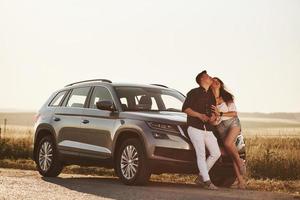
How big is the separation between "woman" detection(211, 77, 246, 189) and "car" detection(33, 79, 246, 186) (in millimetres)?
192

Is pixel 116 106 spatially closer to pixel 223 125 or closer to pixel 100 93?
pixel 100 93

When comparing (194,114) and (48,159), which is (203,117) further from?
(48,159)

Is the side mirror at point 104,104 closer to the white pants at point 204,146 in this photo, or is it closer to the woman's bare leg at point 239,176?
the white pants at point 204,146

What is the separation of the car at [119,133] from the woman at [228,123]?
0.63 feet

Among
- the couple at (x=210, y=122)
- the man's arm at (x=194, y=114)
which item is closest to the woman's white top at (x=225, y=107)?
the couple at (x=210, y=122)

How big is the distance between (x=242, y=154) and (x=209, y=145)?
0.96m

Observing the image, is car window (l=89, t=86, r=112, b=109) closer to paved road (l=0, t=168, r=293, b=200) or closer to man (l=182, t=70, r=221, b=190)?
paved road (l=0, t=168, r=293, b=200)

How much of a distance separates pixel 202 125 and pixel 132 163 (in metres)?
1.42

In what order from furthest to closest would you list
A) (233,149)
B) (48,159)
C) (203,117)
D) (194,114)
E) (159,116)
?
(48,159)
(233,149)
(159,116)
(203,117)
(194,114)

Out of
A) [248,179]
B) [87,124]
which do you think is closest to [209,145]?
[87,124]

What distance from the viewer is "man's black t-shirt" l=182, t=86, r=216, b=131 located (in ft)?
39.9

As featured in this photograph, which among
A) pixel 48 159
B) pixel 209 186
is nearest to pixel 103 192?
pixel 209 186

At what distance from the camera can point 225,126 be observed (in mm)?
12867

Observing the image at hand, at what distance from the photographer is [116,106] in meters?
13.3
